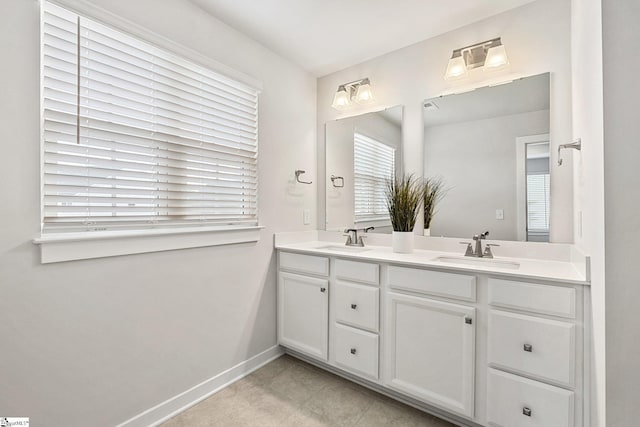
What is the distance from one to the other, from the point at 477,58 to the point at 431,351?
190cm

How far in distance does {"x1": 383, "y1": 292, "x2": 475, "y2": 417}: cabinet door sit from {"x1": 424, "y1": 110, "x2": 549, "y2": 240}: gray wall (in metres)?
0.69

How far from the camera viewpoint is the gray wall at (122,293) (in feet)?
4.09

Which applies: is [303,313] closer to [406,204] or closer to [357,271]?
[357,271]

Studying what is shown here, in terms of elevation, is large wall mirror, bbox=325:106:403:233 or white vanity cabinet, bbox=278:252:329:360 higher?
large wall mirror, bbox=325:106:403:233

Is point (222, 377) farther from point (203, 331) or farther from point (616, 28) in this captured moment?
point (616, 28)

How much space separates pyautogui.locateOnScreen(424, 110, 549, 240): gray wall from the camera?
75.7 inches

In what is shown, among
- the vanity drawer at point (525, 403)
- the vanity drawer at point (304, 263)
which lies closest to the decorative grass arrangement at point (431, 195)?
the vanity drawer at point (304, 263)

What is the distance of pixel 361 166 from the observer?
103 inches

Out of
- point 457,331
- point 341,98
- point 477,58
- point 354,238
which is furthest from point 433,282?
point 341,98

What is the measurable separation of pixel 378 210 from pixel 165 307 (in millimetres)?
1676

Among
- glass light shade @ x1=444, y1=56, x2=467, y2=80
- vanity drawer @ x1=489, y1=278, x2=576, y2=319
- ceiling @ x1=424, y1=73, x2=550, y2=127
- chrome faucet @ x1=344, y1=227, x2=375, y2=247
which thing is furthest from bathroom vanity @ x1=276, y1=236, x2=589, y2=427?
glass light shade @ x1=444, y1=56, x2=467, y2=80

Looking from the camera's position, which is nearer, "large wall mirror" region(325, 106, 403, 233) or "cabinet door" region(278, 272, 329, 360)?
"cabinet door" region(278, 272, 329, 360)

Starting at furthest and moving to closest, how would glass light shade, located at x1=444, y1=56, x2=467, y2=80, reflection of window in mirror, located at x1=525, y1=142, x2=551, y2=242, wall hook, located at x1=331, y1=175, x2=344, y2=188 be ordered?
wall hook, located at x1=331, y1=175, x2=344, y2=188
glass light shade, located at x1=444, y1=56, x2=467, y2=80
reflection of window in mirror, located at x1=525, y1=142, x2=551, y2=242

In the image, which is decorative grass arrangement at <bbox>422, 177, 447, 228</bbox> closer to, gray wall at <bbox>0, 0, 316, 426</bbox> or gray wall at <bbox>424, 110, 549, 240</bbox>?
gray wall at <bbox>424, 110, 549, 240</bbox>
